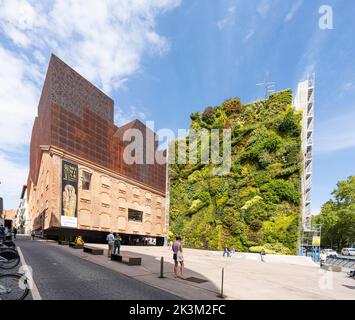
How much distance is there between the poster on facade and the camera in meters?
33.1

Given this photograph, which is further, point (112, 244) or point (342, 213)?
point (342, 213)

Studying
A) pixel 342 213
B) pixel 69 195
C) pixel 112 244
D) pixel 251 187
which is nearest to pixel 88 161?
pixel 69 195

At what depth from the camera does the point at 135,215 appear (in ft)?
155

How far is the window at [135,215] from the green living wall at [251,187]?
799 cm

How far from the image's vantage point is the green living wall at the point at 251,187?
31188 millimetres

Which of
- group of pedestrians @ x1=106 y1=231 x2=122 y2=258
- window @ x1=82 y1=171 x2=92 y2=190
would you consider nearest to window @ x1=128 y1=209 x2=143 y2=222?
window @ x1=82 y1=171 x2=92 y2=190

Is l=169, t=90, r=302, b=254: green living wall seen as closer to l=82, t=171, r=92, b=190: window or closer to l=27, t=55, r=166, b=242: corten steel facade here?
l=27, t=55, r=166, b=242: corten steel facade

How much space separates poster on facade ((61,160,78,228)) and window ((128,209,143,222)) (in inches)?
510

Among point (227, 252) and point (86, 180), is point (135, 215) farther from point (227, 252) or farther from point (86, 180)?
point (227, 252)

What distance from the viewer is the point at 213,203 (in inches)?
1505

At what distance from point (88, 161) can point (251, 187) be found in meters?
25.5

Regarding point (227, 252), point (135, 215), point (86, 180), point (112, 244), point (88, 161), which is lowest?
point (227, 252)

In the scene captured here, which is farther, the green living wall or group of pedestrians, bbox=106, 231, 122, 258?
the green living wall

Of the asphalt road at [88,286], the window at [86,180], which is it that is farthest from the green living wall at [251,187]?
the asphalt road at [88,286]
